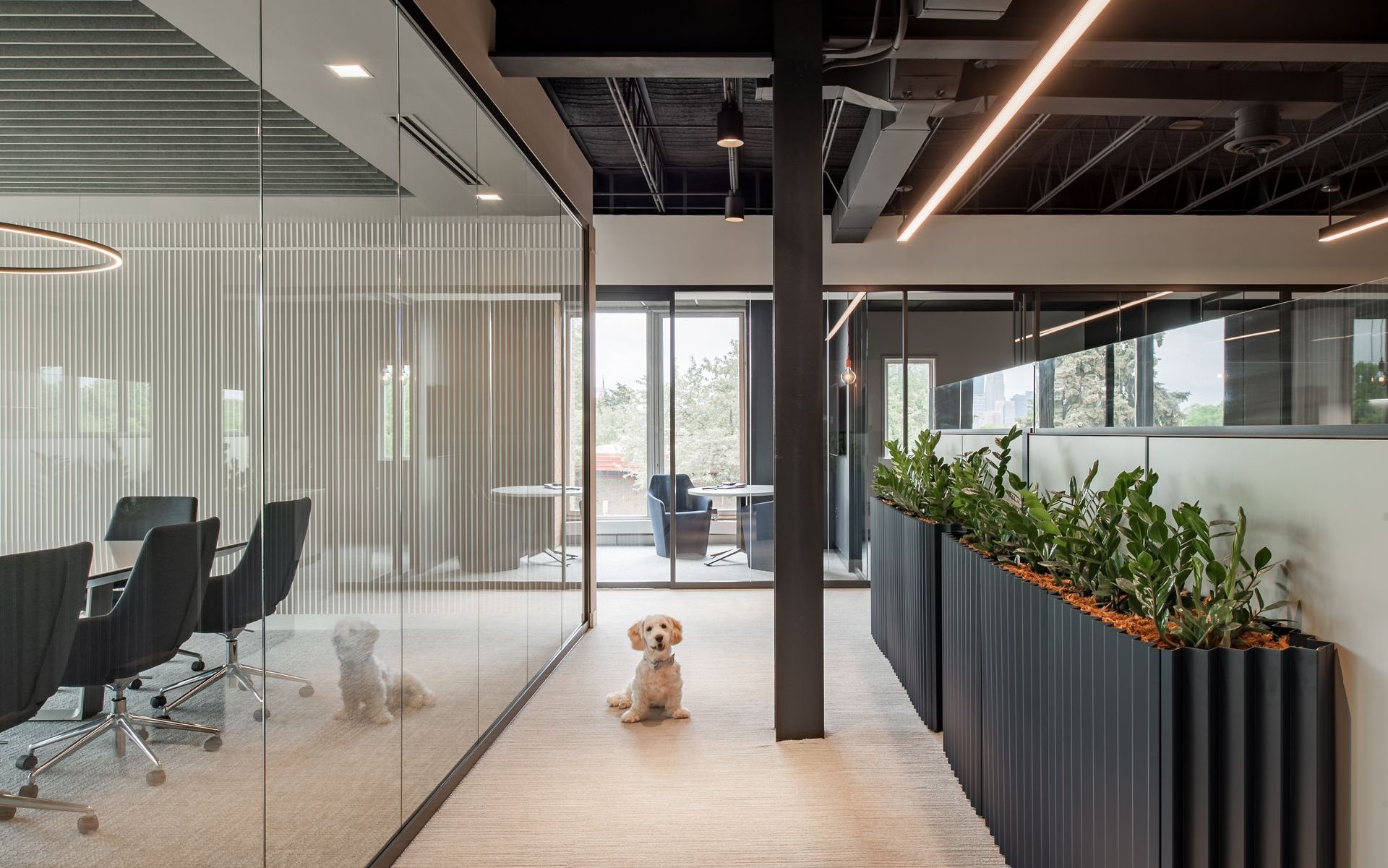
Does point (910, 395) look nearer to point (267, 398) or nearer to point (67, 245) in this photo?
point (267, 398)

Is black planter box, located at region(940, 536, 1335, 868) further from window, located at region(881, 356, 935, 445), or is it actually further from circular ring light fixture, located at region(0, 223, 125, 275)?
window, located at region(881, 356, 935, 445)

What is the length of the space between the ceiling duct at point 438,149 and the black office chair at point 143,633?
163 centimetres

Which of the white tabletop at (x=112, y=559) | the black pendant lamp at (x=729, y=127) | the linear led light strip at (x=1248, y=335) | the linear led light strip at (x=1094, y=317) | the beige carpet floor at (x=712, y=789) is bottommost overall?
the beige carpet floor at (x=712, y=789)

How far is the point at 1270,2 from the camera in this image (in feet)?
11.6

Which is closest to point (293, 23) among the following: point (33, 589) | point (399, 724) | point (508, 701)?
point (33, 589)

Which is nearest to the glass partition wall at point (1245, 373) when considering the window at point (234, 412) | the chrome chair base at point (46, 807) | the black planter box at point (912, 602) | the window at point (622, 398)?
the black planter box at point (912, 602)

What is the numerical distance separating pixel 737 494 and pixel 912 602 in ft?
10.5

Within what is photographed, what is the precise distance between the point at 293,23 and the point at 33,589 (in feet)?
4.90

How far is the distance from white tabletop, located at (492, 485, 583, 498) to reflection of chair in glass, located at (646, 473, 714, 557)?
1840mm

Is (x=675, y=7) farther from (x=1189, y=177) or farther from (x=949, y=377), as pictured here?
(x=1189, y=177)

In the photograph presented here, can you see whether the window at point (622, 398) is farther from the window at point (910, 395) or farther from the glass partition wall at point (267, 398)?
the glass partition wall at point (267, 398)

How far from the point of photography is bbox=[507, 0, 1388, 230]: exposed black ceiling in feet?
11.6

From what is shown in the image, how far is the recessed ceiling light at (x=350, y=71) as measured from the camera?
7.30 feet

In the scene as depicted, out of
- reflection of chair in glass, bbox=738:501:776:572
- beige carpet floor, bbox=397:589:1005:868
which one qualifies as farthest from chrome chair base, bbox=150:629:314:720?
reflection of chair in glass, bbox=738:501:776:572
